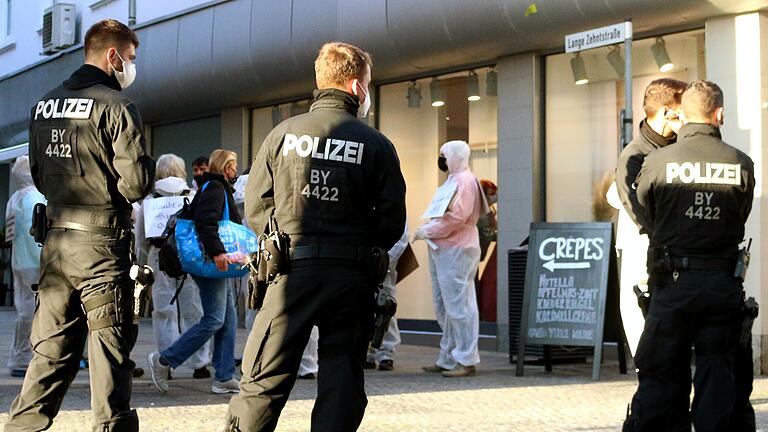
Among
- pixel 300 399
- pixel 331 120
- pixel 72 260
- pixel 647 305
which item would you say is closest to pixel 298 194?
pixel 331 120

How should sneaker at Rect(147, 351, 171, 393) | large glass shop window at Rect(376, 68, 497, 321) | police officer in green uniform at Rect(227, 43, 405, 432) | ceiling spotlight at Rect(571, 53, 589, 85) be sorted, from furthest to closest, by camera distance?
1. large glass shop window at Rect(376, 68, 497, 321)
2. ceiling spotlight at Rect(571, 53, 589, 85)
3. sneaker at Rect(147, 351, 171, 393)
4. police officer in green uniform at Rect(227, 43, 405, 432)

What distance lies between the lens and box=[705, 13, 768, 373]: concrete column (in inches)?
445

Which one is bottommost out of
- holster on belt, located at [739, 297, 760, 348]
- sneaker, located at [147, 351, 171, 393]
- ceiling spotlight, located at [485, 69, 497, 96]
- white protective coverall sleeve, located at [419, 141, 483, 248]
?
sneaker, located at [147, 351, 171, 393]

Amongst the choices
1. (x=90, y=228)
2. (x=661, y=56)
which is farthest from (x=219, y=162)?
(x=661, y=56)

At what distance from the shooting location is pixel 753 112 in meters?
11.4

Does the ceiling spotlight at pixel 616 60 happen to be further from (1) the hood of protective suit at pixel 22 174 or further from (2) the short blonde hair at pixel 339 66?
(2) the short blonde hair at pixel 339 66

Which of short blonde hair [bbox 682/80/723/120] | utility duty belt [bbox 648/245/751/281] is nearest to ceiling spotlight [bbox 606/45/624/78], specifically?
short blonde hair [bbox 682/80/723/120]

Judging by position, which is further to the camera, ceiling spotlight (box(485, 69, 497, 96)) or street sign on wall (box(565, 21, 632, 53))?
ceiling spotlight (box(485, 69, 497, 96))

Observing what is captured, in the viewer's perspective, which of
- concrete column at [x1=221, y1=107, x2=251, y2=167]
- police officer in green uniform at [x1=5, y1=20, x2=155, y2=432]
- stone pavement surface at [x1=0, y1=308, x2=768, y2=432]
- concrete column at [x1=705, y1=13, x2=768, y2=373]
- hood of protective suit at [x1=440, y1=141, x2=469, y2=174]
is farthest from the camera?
concrete column at [x1=221, y1=107, x2=251, y2=167]

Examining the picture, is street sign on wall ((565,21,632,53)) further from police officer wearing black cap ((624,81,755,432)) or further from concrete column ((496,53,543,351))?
police officer wearing black cap ((624,81,755,432))

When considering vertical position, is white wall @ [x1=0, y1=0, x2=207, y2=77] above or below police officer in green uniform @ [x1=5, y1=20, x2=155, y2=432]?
above

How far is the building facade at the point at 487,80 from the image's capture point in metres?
11.6

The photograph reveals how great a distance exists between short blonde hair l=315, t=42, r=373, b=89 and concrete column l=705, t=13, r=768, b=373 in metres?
6.31

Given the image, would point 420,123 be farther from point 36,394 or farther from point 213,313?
point 36,394
